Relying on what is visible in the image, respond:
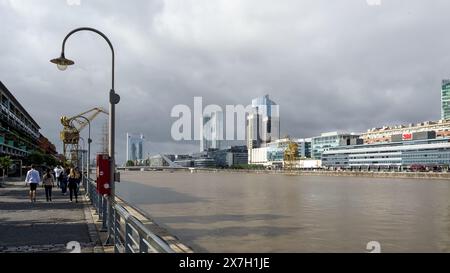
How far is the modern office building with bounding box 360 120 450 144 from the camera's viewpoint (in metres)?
160

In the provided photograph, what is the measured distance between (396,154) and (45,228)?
15852cm

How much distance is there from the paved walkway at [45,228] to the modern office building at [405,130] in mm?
153849

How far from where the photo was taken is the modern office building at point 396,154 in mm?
141488

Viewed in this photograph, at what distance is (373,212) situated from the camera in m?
25.2

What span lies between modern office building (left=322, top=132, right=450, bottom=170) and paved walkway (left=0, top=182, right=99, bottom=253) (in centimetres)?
13702

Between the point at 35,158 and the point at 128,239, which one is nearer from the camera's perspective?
the point at 128,239

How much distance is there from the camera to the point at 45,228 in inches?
505

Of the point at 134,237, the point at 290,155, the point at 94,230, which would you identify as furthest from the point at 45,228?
the point at 290,155

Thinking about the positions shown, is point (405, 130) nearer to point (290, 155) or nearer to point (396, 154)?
point (396, 154)

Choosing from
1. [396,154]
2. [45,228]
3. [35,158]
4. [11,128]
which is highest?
[11,128]

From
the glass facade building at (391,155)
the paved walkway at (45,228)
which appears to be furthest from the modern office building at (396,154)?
the paved walkway at (45,228)

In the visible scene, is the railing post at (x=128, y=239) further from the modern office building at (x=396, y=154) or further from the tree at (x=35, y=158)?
the modern office building at (x=396, y=154)

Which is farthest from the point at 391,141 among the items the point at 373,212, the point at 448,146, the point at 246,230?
the point at 246,230

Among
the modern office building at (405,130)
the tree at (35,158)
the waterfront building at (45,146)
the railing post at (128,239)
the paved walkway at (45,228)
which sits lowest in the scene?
the paved walkway at (45,228)
